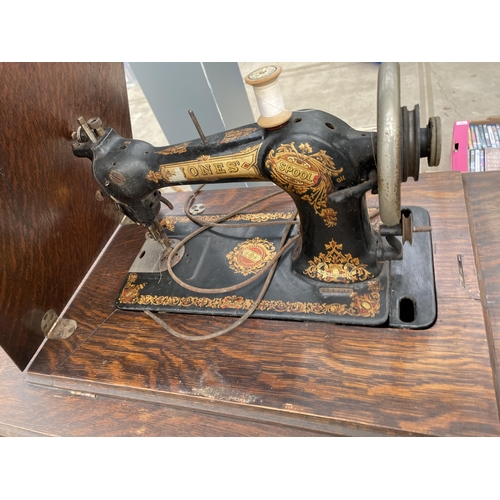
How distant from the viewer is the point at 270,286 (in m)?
0.98

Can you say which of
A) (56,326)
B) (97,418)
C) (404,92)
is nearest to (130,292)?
(56,326)

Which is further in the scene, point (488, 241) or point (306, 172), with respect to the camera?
point (488, 241)

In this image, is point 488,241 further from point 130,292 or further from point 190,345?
point 130,292

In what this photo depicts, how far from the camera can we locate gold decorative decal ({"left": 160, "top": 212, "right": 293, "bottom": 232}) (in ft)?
3.76

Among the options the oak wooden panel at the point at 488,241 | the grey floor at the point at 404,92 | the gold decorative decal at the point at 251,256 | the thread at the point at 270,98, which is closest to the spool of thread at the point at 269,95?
the thread at the point at 270,98

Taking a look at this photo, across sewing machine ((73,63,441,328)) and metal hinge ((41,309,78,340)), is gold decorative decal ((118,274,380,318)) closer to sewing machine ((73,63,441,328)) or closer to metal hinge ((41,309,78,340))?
sewing machine ((73,63,441,328))

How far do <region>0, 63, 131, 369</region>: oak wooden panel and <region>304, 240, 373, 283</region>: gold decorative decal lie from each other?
0.65 m

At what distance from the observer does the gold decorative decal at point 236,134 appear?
2.78 feet

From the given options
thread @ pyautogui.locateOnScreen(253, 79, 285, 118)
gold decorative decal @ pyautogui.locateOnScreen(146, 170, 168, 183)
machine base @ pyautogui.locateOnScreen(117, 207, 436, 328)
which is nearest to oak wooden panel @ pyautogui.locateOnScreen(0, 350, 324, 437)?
machine base @ pyautogui.locateOnScreen(117, 207, 436, 328)

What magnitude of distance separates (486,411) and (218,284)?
0.60m

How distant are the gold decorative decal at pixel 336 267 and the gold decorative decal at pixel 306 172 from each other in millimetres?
97

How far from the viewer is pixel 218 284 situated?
103cm

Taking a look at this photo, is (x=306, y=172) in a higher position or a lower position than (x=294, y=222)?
higher

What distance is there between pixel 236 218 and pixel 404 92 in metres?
2.02
